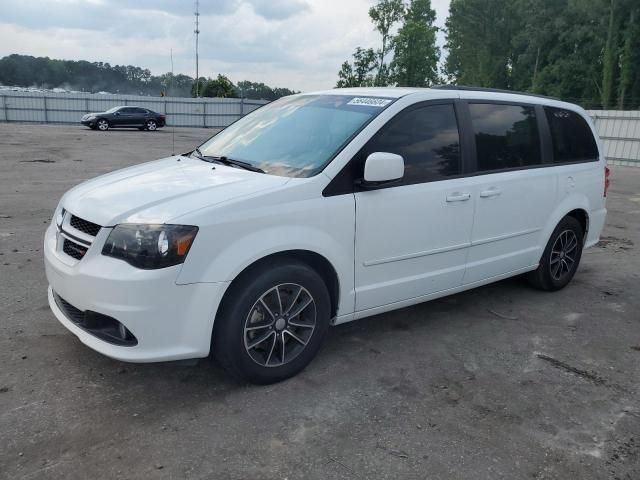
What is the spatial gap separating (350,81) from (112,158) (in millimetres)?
46424

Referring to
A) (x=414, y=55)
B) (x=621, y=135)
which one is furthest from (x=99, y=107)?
(x=621, y=135)

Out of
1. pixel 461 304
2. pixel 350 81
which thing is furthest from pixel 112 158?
pixel 350 81

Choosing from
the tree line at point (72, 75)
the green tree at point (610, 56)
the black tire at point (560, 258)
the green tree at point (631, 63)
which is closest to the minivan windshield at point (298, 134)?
the black tire at point (560, 258)

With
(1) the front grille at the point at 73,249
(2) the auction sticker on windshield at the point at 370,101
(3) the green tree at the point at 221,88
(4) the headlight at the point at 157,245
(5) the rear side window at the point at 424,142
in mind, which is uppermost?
(3) the green tree at the point at 221,88

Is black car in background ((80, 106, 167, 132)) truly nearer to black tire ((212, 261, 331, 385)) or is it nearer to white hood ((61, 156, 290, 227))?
white hood ((61, 156, 290, 227))

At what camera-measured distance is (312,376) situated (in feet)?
11.8

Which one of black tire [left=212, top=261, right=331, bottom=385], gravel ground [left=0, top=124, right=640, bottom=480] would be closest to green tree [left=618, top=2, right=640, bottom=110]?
gravel ground [left=0, top=124, right=640, bottom=480]

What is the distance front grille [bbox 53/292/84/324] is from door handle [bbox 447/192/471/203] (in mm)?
2587

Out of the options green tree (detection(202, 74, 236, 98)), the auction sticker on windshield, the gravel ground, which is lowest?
the gravel ground

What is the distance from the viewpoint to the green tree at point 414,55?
57250 mm

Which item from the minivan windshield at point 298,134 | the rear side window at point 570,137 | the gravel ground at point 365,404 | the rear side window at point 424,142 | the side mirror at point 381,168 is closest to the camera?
the gravel ground at point 365,404

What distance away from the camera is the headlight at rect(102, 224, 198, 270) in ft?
9.67

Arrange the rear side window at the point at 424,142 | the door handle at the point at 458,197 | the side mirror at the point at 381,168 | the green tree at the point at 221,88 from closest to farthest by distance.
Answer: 1. the side mirror at the point at 381,168
2. the rear side window at the point at 424,142
3. the door handle at the point at 458,197
4. the green tree at the point at 221,88

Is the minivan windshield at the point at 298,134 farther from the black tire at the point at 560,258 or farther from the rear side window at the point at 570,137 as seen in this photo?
the black tire at the point at 560,258
